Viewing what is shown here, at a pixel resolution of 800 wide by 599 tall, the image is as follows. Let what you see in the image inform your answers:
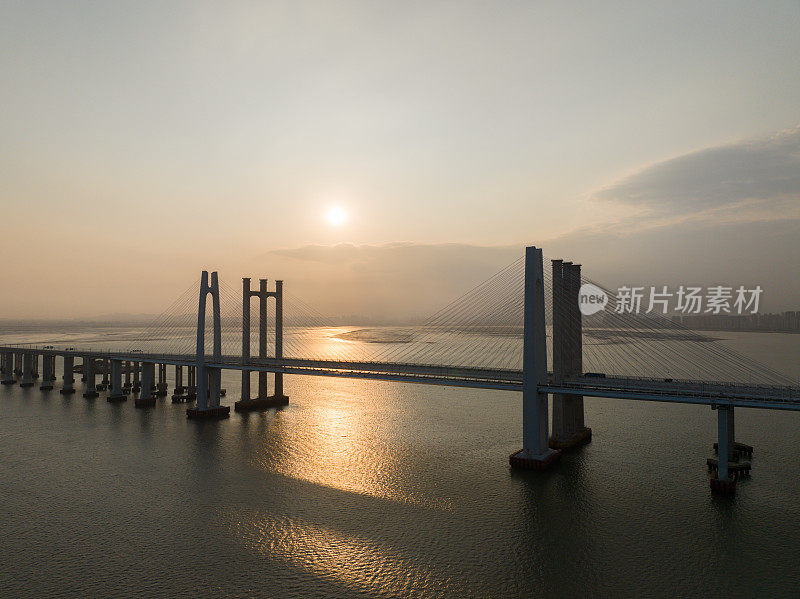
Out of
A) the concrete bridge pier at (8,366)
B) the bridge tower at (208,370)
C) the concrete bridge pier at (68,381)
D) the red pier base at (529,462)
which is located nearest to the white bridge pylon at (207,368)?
the bridge tower at (208,370)

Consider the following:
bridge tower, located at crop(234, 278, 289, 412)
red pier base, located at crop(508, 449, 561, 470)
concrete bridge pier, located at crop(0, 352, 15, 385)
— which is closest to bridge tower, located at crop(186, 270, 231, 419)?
bridge tower, located at crop(234, 278, 289, 412)

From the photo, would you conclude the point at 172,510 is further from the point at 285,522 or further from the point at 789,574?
the point at 789,574

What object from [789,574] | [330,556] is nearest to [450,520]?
[330,556]

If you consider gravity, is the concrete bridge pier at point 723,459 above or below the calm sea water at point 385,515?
above

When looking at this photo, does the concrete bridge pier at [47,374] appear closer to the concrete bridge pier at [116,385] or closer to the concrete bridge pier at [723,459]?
the concrete bridge pier at [116,385]

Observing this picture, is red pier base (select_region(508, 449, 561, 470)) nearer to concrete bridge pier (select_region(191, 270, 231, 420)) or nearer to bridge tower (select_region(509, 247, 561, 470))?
bridge tower (select_region(509, 247, 561, 470))

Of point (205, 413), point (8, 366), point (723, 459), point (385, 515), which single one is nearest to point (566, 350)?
point (723, 459)
